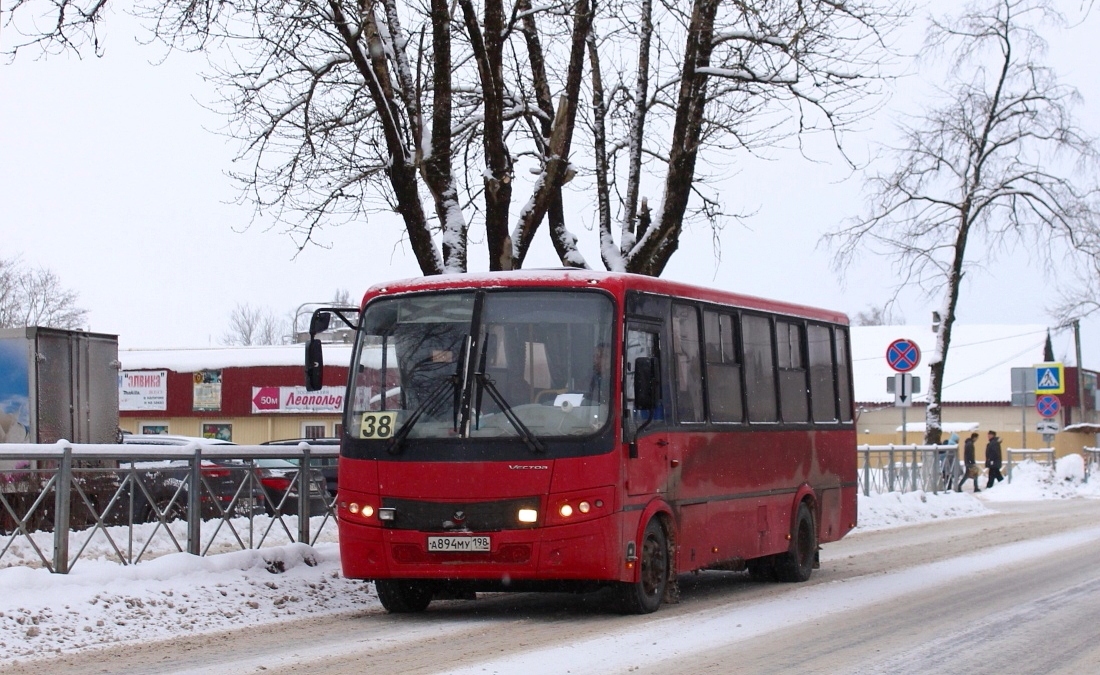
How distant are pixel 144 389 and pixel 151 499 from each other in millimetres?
43143

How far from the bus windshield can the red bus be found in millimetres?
12

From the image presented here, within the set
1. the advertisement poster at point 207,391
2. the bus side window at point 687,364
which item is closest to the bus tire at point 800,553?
the bus side window at point 687,364

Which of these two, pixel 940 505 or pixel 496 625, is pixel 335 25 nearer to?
pixel 496 625

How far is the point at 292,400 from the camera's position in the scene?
2076 inches

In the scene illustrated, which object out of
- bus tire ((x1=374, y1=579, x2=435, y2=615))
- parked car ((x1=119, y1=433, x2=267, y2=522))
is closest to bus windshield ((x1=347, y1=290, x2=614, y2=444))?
bus tire ((x1=374, y1=579, x2=435, y2=615))

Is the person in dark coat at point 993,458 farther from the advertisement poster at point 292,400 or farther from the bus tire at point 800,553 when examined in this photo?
the bus tire at point 800,553

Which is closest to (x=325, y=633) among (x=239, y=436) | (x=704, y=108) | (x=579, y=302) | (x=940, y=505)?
(x=579, y=302)

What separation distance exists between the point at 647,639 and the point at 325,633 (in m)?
2.40

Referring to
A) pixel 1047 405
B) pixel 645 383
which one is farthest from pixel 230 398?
pixel 645 383

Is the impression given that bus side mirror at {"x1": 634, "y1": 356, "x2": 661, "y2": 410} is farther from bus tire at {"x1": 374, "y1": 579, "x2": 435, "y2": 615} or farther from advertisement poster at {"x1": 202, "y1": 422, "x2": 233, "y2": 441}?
advertisement poster at {"x1": 202, "y1": 422, "x2": 233, "y2": 441}

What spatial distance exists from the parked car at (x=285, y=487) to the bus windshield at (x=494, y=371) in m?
2.58

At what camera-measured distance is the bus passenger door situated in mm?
11484

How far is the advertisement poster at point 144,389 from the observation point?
177 ft

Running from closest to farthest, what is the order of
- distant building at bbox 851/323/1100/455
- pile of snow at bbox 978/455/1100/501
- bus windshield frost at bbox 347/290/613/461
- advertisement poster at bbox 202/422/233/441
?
bus windshield frost at bbox 347/290/613/461 → pile of snow at bbox 978/455/1100/501 → advertisement poster at bbox 202/422/233/441 → distant building at bbox 851/323/1100/455
